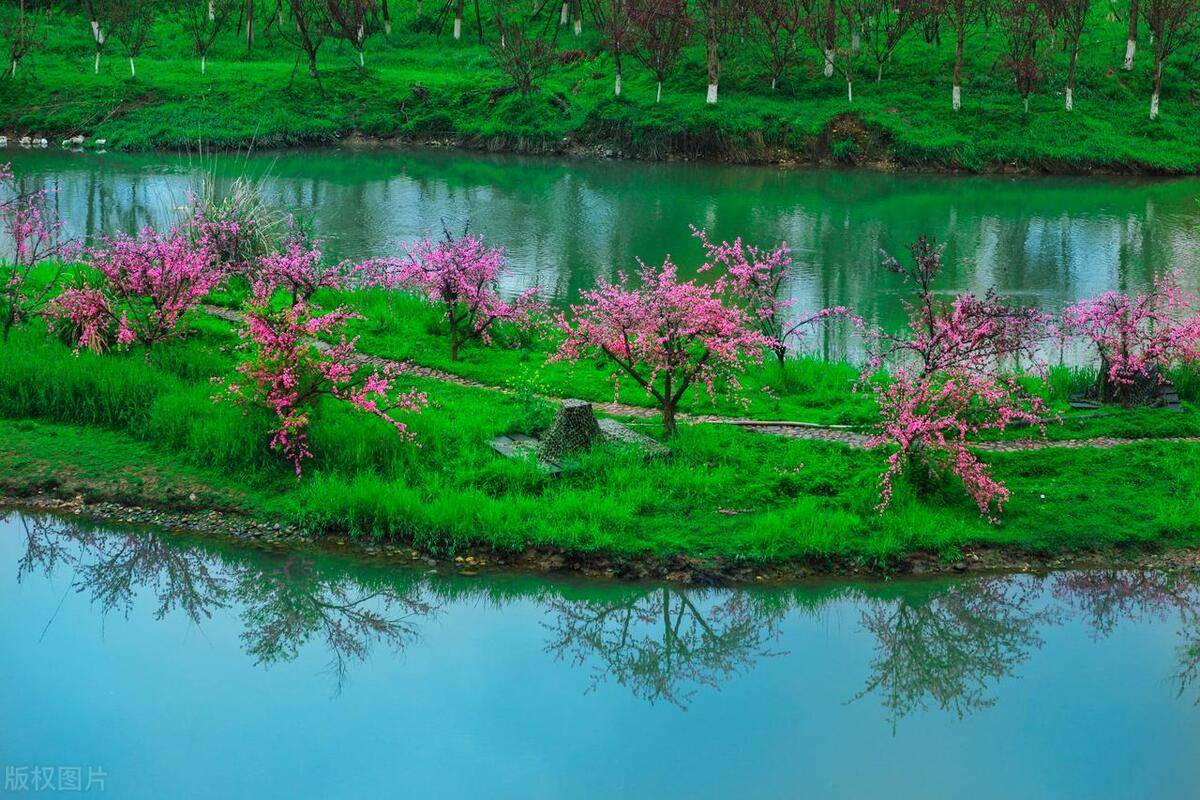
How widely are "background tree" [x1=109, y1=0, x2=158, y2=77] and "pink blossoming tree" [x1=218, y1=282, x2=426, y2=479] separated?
128 feet

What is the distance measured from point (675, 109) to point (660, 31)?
4.53 meters

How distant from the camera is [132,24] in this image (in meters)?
52.5

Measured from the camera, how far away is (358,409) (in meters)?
13.2

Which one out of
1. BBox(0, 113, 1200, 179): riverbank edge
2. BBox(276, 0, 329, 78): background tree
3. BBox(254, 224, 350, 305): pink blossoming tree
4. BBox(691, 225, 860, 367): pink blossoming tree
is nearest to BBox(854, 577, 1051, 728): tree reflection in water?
BBox(691, 225, 860, 367): pink blossoming tree

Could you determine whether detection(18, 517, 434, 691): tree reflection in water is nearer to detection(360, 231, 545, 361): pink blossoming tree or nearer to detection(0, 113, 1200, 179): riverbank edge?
detection(360, 231, 545, 361): pink blossoming tree

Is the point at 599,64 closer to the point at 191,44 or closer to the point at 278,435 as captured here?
the point at 191,44

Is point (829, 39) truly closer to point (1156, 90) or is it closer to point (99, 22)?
point (1156, 90)

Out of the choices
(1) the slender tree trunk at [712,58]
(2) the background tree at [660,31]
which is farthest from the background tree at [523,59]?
(1) the slender tree trunk at [712,58]

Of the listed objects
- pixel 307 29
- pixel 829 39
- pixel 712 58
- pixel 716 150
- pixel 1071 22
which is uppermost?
pixel 307 29

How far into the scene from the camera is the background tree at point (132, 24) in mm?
48719

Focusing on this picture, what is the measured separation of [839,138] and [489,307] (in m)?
28.4

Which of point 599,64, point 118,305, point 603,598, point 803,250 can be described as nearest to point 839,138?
point 599,64

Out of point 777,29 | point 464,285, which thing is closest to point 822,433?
point 464,285

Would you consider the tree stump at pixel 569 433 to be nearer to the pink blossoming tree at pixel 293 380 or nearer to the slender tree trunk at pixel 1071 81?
the pink blossoming tree at pixel 293 380
